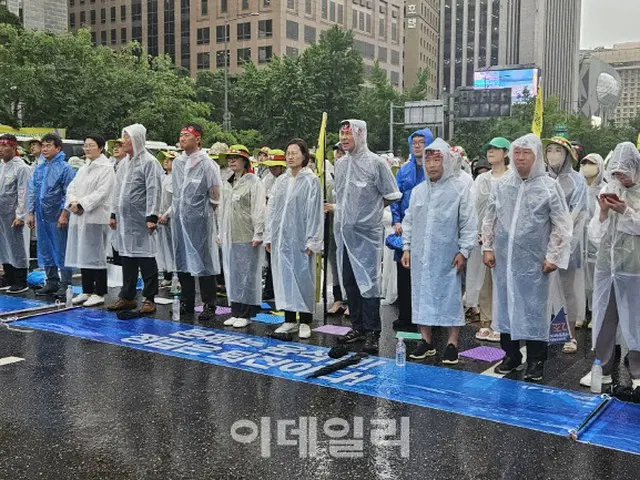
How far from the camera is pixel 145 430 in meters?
4.31

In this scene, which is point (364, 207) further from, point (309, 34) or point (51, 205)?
point (309, 34)

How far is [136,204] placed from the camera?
25.2ft

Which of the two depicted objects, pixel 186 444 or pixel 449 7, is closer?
pixel 186 444

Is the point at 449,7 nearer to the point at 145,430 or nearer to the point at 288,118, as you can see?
the point at 288,118

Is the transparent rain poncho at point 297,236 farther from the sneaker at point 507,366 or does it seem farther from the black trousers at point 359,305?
the sneaker at point 507,366

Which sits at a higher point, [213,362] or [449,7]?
[449,7]

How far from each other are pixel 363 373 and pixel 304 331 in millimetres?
1337

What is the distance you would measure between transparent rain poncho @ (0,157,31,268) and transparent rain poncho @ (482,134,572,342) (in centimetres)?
624

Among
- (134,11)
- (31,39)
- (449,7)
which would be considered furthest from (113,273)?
(449,7)

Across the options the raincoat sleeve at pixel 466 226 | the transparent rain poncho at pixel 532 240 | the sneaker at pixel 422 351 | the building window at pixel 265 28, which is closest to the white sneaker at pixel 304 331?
the sneaker at pixel 422 351

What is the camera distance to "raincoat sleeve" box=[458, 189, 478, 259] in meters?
5.71

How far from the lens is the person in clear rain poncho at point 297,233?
6648mm

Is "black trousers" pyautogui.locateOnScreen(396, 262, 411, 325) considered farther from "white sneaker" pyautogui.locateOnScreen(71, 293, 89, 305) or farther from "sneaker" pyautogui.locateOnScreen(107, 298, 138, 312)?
"white sneaker" pyautogui.locateOnScreen(71, 293, 89, 305)

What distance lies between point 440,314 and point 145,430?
99.9 inches
